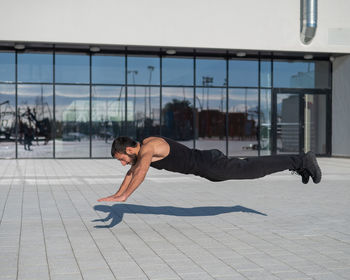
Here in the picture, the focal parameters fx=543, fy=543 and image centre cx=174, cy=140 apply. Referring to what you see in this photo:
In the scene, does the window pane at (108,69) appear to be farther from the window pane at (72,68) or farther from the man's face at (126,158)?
the man's face at (126,158)

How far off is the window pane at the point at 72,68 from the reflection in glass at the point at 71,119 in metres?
0.30

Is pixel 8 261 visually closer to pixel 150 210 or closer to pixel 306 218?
pixel 150 210

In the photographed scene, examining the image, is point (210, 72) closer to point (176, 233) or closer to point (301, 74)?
point (301, 74)

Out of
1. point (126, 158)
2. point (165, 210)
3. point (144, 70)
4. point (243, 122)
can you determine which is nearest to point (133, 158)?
point (126, 158)

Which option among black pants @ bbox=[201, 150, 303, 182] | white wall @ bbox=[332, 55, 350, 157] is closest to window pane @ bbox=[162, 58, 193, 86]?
white wall @ bbox=[332, 55, 350, 157]

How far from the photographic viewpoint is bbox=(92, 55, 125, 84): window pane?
20656 millimetres

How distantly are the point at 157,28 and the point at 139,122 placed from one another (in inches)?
149

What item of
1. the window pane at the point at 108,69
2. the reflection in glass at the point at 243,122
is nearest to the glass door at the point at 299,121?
the reflection in glass at the point at 243,122

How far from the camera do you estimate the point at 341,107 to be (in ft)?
71.4

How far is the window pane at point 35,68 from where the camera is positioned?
20141 mm

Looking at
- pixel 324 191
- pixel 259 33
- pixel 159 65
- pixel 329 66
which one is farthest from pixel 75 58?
pixel 324 191

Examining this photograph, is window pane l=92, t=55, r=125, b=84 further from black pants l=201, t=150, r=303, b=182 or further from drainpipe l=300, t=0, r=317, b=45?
black pants l=201, t=150, r=303, b=182

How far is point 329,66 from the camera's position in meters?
22.3

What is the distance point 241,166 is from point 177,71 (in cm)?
1508
